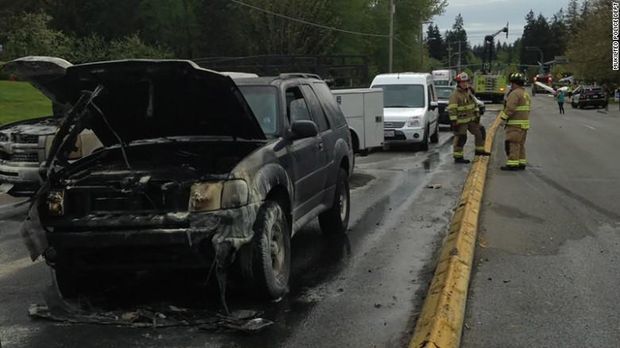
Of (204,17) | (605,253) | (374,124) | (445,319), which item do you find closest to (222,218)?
(445,319)

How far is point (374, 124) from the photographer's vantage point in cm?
1484

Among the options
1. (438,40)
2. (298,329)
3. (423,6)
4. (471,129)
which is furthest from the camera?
(438,40)

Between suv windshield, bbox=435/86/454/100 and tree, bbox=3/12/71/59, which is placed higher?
tree, bbox=3/12/71/59

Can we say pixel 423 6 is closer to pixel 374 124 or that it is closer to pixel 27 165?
pixel 374 124

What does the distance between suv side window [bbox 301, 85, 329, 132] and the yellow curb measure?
5.90ft

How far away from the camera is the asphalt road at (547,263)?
4.68 metres

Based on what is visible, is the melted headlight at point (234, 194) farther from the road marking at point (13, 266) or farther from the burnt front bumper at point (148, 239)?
the road marking at point (13, 266)

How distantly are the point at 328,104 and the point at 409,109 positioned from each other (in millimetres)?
10833

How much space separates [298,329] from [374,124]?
1038cm

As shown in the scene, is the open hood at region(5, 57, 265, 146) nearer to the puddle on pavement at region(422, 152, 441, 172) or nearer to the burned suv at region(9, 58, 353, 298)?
the burned suv at region(9, 58, 353, 298)

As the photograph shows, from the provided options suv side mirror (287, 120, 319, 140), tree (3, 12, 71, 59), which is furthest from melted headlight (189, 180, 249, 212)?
tree (3, 12, 71, 59)

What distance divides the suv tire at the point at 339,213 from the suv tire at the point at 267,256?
82.8 inches

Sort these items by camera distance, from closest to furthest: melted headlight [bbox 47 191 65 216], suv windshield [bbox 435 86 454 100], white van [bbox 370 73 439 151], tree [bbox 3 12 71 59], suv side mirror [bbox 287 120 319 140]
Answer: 1. melted headlight [bbox 47 191 65 216]
2. suv side mirror [bbox 287 120 319 140]
3. white van [bbox 370 73 439 151]
4. suv windshield [bbox 435 86 454 100]
5. tree [bbox 3 12 71 59]

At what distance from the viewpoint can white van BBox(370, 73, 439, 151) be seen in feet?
57.8
